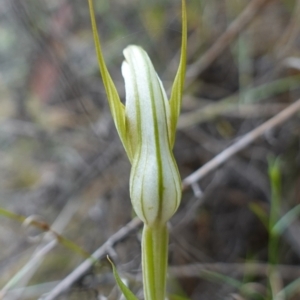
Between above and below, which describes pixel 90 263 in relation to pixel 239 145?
below

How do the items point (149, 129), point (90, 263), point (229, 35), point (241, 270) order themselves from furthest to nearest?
point (229, 35) < point (241, 270) < point (90, 263) < point (149, 129)

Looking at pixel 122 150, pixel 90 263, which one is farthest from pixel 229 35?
pixel 90 263

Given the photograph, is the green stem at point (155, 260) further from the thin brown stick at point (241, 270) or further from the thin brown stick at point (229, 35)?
the thin brown stick at point (229, 35)

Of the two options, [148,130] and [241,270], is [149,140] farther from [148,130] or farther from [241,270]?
[241,270]

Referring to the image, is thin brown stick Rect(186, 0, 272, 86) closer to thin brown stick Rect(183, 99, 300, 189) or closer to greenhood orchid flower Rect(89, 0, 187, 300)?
thin brown stick Rect(183, 99, 300, 189)

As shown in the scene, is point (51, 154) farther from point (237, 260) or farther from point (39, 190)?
point (237, 260)

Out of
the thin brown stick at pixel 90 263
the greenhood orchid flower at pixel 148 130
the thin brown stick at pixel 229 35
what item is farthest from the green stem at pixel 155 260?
the thin brown stick at pixel 229 35
